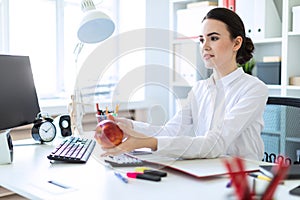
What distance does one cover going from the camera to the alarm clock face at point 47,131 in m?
1.53

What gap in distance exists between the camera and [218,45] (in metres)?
1.42

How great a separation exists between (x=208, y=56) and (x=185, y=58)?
4.80ft

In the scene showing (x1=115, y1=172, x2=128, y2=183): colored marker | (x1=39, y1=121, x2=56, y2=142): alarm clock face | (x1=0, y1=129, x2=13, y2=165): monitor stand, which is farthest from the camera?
(x1=39, y1=121, x2=56, y2=142): alarm clock face

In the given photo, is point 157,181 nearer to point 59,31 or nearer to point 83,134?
point 83,134

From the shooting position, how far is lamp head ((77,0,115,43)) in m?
1.48

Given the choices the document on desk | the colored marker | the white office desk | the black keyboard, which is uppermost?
the black keyboard

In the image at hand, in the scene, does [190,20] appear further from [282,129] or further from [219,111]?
[219,111]

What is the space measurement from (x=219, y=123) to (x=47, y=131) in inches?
27.7

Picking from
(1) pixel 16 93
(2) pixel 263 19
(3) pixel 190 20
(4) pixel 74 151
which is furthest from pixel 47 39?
(4) pixel 74 151

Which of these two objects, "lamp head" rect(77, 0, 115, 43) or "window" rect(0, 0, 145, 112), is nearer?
"lamp head" rect(77, 0, 115, 43)

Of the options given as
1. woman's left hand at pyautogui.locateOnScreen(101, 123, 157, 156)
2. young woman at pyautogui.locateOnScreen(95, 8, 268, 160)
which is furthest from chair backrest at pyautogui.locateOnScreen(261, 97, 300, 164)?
woman's left hand at pyautogui.locateOnScreen(101, 123, 157, 156)

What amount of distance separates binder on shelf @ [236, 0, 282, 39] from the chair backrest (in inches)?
33.6

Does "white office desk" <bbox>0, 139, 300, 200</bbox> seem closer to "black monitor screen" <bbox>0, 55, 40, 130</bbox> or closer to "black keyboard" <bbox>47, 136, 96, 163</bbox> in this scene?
"black keyboard" <bbox>47, 136, 96, 163</bbox>

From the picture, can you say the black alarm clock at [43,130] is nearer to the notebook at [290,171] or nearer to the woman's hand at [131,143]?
the woman's hand at [131,143]
